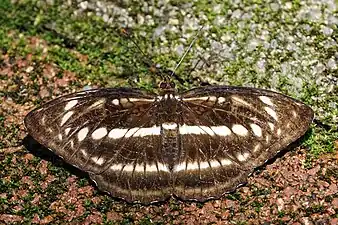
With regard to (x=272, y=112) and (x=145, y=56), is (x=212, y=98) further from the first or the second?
(x=145, y=56)

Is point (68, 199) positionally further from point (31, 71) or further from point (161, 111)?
point (31, 71)

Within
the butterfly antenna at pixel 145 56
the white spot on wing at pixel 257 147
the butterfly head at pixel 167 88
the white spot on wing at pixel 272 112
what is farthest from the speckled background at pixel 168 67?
the butterfly head at pixel 167 88

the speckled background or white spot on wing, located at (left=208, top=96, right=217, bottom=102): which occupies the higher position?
white spot on wing, located at (left=208, top=96, right=217, bottom=102)

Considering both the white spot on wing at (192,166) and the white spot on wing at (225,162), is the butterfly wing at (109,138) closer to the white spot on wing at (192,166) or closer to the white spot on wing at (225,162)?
the white spot on wing at (192,166)

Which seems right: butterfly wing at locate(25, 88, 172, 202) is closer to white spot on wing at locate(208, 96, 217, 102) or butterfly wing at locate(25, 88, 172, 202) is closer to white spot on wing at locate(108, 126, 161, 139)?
white spot on wing at locate(108, 126, 161, 139)

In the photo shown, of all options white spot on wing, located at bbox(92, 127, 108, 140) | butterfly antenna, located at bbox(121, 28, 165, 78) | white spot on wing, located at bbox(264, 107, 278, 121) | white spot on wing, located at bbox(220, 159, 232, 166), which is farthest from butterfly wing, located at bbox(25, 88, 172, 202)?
→ butterfly antenna, located at bbox(121, 28, 165, 78)
